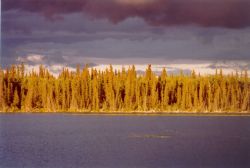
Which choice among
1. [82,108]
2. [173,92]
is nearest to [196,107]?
[173,92]

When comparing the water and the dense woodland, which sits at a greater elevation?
the dense woodland

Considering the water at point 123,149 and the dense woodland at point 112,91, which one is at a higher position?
the dense woodland at point 112,91

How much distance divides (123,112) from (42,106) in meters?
12.4

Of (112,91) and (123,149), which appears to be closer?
(123,149)

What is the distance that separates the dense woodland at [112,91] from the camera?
7744 cm

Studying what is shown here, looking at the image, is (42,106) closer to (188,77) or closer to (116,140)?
(188,77)

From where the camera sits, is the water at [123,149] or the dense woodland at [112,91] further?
the dense woodland at [112,91]

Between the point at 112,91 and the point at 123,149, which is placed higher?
the point at 112,91

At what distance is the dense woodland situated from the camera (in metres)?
77.4

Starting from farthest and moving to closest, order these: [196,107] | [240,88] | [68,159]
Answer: [196,107] < [240,88] < [68,159]

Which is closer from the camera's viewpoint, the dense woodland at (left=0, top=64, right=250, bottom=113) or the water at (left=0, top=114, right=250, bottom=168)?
the water at (left=0, top=114, right=250, bottom=168)

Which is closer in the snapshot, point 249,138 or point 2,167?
point 2,167

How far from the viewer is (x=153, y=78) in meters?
80.8

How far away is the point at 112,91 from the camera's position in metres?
80.2
